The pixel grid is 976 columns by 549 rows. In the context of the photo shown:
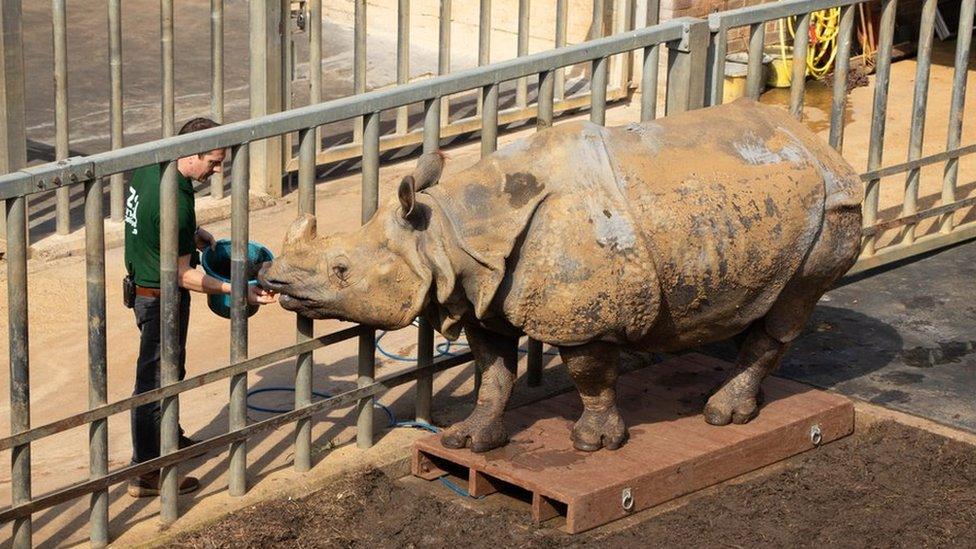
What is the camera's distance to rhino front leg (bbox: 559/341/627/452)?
22.9ft

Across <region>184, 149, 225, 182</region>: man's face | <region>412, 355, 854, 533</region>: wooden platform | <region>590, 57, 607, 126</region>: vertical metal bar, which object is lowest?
<region>412, 355, 854, 533</region>: wooden platform

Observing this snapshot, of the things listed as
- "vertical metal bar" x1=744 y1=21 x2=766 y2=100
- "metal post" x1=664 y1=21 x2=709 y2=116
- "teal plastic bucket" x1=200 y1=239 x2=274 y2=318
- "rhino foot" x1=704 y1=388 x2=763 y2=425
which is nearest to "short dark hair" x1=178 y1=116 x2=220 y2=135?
"teal plastic bucket" x1=200 y1=239 x2=274 y2=318

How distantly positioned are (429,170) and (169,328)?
1.26 meters

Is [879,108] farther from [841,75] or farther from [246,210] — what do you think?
[246,210]

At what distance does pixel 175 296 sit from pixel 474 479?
1.53 m

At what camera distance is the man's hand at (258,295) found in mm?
6859

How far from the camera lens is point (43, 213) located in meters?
11.0

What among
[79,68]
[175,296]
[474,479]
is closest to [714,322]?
[474,479]

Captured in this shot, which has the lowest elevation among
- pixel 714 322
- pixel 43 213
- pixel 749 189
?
pixel 43 213

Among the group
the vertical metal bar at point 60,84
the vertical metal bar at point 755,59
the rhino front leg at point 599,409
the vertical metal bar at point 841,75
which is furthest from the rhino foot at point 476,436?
the vertical metal bar at point 60,84

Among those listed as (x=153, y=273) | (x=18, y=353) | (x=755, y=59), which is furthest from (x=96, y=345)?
(x=755, y=59)

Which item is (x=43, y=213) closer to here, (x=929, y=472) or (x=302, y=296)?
(x=302, y=296)

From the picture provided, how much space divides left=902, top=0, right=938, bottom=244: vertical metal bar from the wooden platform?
7.32 feet

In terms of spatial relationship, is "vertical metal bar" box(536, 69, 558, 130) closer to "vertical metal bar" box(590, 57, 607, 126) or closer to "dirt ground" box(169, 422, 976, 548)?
"vertical metal bar" box(590, 57, 607, 126)
